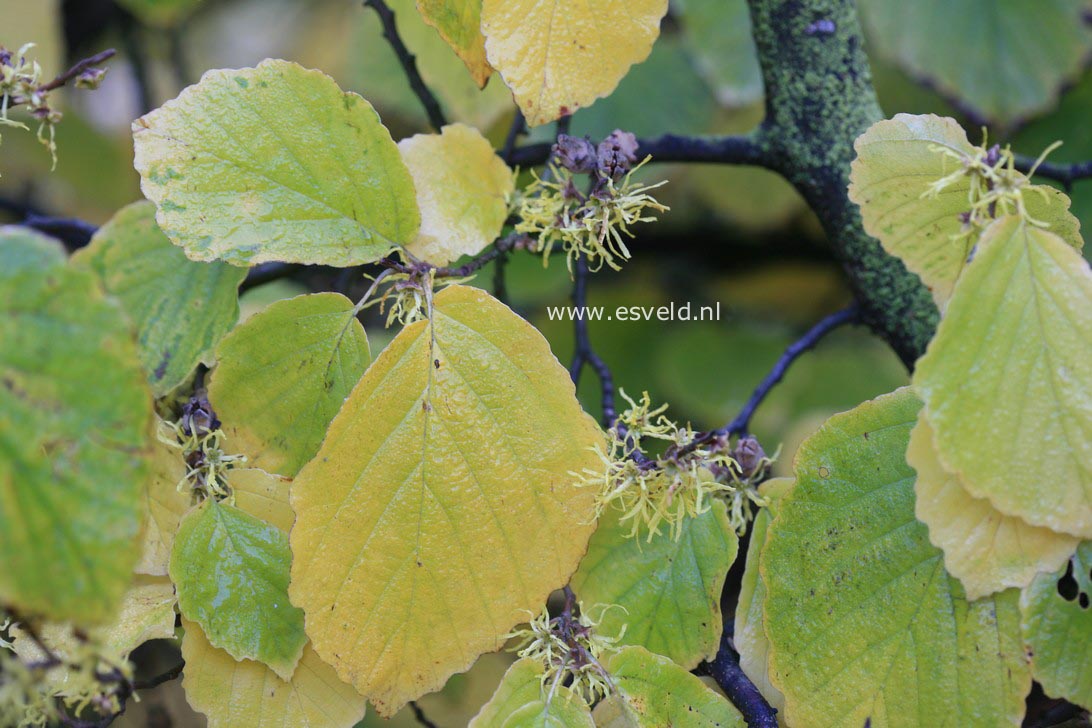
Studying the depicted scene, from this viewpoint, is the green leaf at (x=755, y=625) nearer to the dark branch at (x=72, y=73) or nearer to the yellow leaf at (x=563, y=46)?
the yellow leaf at (x=563, y=46)

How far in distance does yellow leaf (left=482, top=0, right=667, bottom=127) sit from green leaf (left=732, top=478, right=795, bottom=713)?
212mm

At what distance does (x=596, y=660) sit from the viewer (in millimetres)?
402

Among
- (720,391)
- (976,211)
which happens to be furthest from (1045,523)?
(720,391)

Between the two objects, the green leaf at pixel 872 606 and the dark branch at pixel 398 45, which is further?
the dark branch at pixel 398 45

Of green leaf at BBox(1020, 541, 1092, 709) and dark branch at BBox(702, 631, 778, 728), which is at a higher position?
green leaf at BBox(1020, 541, 1092, 709)

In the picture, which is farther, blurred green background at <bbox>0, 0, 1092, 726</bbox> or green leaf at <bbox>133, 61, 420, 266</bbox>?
blurred green background at <bbox>0, 0, 1092, 726</bbox>

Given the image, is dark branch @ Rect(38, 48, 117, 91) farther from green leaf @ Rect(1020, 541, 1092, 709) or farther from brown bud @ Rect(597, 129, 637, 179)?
green leaf @ Rect(1020, 541, 1092, 709)

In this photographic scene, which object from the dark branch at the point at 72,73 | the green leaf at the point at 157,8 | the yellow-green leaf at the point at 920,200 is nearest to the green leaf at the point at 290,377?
the dark branch at the point at 72,73

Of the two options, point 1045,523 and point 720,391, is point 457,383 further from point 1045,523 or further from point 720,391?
point 720,391

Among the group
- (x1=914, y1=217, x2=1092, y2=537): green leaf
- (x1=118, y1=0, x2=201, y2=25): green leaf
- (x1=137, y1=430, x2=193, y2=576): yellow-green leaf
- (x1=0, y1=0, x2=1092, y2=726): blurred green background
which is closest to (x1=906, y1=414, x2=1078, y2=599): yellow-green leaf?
(x1=914, y1=217, x2=1092, y2=537): green leaf

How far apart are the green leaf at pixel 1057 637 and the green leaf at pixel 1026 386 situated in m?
0.06

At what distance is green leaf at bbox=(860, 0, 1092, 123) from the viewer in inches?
37.5

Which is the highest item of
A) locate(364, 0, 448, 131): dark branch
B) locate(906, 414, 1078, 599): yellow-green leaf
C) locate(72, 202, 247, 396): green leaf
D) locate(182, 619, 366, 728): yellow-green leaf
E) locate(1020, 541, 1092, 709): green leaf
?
locate(364, 0, 448, 131): dark branch

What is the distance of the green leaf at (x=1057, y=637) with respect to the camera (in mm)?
384
